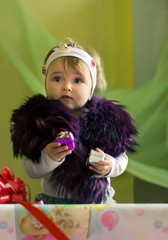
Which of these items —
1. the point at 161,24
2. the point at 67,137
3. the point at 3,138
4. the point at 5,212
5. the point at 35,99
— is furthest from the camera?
the point at 161,24

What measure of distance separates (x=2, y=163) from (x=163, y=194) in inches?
32.2

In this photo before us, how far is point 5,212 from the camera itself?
66 cm

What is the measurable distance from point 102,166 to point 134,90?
79 centimetres

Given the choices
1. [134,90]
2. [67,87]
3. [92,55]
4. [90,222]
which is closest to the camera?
Answer: [90,222]

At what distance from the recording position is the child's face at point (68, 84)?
3.17 feet

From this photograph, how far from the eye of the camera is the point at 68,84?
96 centimetres

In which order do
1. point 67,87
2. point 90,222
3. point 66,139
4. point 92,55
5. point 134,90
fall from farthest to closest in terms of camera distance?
point 134,90 → point 92,55 → point 67,87 → point 66,139 → point 90,222

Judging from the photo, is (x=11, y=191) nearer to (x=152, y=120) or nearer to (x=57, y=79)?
(x=57, y=79)

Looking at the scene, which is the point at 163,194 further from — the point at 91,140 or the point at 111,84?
the point at 91,140

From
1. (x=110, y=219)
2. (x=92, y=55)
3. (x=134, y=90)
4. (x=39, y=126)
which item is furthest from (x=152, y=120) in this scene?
(x=110, y=219)

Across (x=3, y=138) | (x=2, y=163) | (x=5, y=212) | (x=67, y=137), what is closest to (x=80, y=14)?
(x=3, y=138)

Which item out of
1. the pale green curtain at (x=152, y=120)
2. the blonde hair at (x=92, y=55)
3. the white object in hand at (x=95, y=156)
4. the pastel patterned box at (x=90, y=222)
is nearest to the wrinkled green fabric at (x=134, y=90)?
the pale green curtain at (x=152, y=120)

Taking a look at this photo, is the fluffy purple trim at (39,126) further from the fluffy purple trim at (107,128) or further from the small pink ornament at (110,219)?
the small pink ornament at (110,219)

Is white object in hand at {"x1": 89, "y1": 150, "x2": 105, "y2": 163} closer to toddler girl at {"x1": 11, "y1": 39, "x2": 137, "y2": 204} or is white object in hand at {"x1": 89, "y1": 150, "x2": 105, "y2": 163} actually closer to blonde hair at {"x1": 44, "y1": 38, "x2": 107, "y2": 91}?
toddler girl at {"x1": 11, "y1": 39, "x2": 137, "y2": 204}
